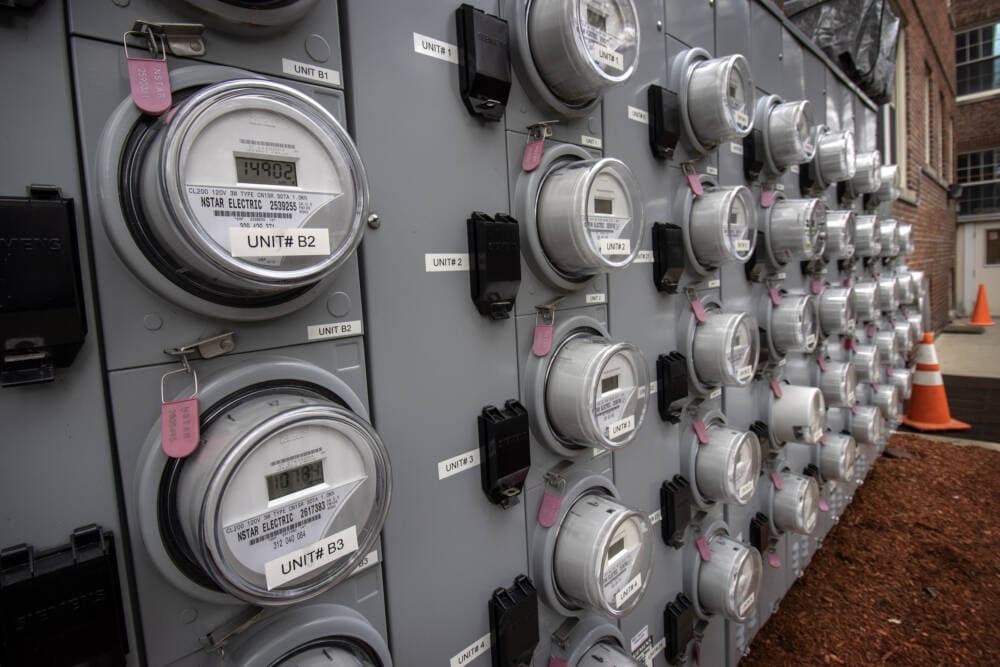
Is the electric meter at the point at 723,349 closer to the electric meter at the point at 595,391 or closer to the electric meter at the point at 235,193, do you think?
the electric meter at the point at 595,391

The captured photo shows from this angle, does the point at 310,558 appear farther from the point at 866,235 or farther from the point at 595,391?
the point at 866,235

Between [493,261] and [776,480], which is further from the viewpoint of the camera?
Answer: [776,480]

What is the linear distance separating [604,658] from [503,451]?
678mm

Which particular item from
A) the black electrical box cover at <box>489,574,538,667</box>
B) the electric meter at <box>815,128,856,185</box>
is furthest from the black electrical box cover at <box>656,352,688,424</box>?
the electric meter at <box>815,128,856,185</box>

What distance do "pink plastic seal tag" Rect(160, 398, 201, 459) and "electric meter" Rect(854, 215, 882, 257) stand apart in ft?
12.2

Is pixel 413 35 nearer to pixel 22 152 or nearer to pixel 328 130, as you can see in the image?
pixel 328 130

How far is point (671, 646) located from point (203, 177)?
193 centimetres

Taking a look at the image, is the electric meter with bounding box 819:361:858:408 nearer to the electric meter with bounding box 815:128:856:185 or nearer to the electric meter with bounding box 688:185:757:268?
the electric meter with bounding box 815:128:856:185

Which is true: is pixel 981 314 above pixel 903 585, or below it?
above

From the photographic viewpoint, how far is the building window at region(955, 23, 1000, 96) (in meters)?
12.9

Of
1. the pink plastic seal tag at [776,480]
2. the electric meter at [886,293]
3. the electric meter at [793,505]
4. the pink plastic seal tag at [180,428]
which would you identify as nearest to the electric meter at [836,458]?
the electric meter at [793,505]

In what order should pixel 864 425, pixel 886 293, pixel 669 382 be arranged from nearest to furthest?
pixel 669 382
pixel 864 425
pixel 886 293

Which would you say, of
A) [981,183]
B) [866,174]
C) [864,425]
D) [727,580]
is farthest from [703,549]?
[981,183]

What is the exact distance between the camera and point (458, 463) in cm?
114
